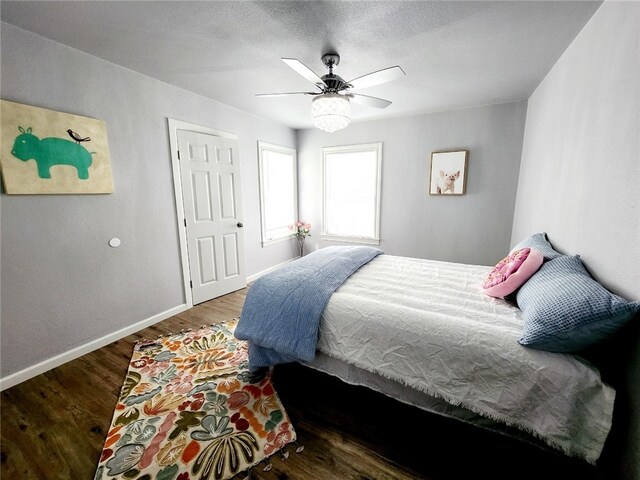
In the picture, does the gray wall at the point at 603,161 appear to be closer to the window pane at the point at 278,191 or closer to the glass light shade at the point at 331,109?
the glass light shade at the point at 331,109

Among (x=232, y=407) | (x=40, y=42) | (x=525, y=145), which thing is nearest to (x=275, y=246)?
(x=232, y=407)

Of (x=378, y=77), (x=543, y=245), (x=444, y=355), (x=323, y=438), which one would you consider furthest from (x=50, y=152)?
(x=543, y=245)

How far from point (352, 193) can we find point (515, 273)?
2993 mm

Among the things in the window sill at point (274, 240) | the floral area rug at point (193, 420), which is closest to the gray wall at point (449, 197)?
the window sill at point (274, 240)

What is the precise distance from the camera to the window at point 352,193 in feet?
13.4

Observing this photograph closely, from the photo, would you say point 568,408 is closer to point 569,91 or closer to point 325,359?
Answer: point 325,359

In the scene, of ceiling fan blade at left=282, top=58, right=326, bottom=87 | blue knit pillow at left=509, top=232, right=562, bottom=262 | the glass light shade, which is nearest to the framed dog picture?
blue knit pillow at left=509, top=232, right=562, bottom=262

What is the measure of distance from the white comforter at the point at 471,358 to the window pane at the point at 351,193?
8.16 feet

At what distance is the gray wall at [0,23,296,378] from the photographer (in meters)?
1.83

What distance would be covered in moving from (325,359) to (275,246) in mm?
2901

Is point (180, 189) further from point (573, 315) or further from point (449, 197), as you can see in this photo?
point (449, 197)

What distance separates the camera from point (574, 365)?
3.53 ft

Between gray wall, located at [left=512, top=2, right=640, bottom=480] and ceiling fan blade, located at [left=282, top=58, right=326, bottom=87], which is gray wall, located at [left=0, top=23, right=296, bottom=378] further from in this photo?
gray wall, located at [left=512, top=2, right=640, bottom=480]

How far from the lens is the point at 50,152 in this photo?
6.27 ft
